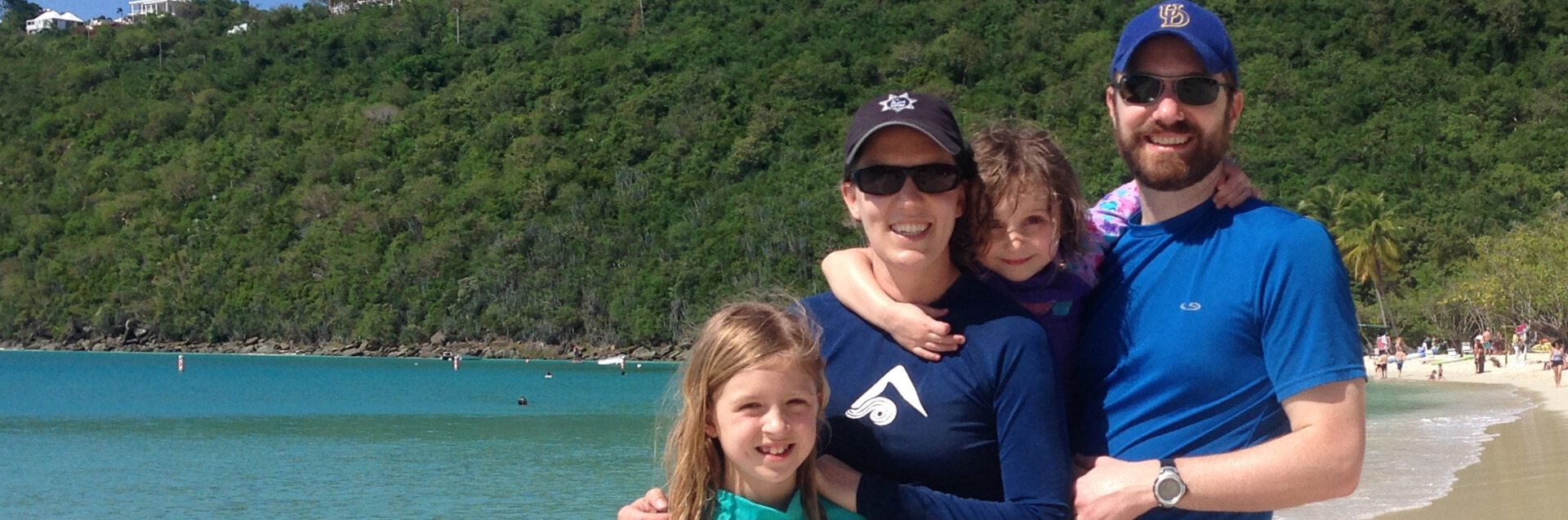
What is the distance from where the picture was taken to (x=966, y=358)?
88.0 inches

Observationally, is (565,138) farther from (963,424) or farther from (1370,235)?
(963,424)

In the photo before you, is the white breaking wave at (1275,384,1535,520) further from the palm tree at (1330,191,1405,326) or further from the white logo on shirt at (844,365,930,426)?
the palm tree at (1330,191,1405,326)

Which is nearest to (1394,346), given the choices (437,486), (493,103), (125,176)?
(437,486)

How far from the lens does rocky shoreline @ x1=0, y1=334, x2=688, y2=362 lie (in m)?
75.2

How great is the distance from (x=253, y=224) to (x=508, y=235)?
60.4 ft

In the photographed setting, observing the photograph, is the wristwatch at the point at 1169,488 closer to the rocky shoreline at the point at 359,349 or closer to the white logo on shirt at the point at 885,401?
the white logo on shirt at the point at 885,401

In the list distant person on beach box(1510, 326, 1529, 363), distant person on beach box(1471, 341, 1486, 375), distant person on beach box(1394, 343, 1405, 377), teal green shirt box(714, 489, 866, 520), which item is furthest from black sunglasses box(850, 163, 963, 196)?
distant person on beach box(1394, 343, 1405, 377)

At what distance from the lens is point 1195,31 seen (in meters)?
2.39

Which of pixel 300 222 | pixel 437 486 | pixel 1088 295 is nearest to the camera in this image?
pixel 1088 295

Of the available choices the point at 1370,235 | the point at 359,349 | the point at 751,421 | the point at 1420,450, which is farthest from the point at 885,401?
the point at 359,349

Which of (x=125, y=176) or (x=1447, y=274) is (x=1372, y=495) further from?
(x=125, y=176)

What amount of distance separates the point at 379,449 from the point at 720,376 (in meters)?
25.4

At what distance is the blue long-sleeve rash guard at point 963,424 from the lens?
86.4 inches

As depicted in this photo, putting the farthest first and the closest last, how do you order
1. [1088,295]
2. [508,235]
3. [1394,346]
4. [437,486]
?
[508,235] → [1394,346] → [437,486] → [1088,295]
